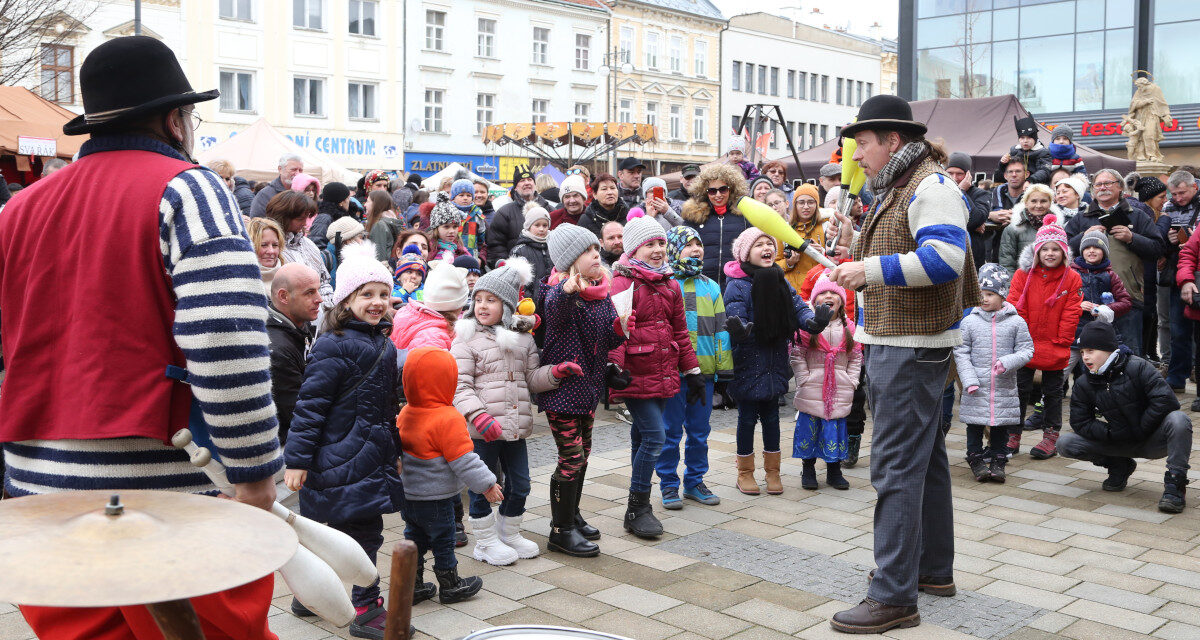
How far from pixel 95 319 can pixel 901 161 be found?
3.40 metres

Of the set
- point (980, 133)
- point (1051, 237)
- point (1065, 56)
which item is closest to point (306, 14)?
point (1065, 56)

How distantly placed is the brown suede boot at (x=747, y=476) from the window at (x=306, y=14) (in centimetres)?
3523

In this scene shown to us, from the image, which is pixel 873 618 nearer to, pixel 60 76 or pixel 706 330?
pixel 706 330

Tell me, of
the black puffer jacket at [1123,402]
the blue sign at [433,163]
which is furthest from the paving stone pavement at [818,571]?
the blue sign at [433,163]

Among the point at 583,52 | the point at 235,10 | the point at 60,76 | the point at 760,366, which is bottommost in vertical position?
the point at 760,366

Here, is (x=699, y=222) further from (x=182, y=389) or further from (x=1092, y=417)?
(x=182, y=389)

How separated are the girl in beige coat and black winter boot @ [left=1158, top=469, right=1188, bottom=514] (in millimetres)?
3861

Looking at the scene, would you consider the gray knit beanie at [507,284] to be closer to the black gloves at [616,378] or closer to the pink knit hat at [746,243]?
the black gloves at [616,378]

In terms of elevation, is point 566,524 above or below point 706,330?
below

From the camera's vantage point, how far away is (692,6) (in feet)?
180

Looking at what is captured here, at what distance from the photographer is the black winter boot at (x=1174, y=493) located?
673 cm

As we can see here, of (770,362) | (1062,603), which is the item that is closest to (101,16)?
(770,362)

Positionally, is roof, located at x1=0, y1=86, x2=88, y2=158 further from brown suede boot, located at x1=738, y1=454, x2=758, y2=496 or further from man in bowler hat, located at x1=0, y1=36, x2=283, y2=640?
man in bowler hat, located at x1=0, y1=36, x2=283, y2=640

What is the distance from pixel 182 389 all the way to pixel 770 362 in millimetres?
5012
